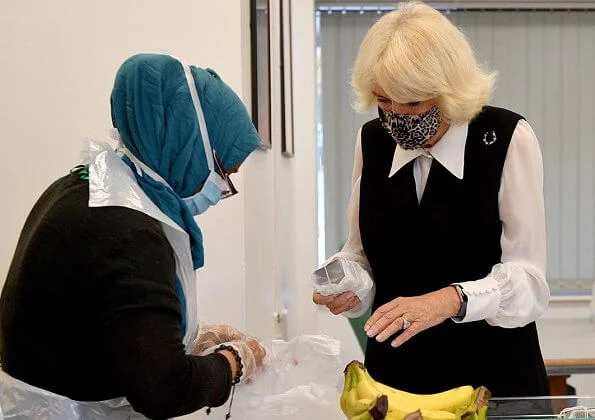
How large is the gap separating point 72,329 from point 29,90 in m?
1.18

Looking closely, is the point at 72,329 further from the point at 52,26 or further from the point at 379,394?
the point at 52,26

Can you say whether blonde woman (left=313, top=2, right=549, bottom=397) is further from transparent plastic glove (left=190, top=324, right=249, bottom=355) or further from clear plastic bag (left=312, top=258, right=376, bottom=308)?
transparent plastic glove (left=190, top=324, right=249, bottom=355)

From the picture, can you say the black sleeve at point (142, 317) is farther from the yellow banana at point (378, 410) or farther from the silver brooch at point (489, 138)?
A: the silver brooch at point (489, 138)

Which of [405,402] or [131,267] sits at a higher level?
[131,267]

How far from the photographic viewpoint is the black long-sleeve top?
3.78 ft

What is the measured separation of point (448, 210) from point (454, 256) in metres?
0.10

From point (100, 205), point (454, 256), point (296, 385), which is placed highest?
point (100, 205)

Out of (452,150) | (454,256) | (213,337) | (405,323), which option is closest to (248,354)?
(213,337)

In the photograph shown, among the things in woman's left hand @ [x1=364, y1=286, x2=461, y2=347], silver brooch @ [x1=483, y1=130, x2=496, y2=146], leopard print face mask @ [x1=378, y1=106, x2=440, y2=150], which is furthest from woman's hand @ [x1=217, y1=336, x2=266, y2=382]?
silver brooch @ [x1=483, y1=130, x2=496, y2=146]

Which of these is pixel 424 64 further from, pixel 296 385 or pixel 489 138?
pixel 296 385

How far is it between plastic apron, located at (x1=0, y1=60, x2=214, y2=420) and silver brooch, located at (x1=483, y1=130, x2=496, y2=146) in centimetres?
67

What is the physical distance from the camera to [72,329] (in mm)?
1220

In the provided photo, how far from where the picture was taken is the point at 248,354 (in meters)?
1.44

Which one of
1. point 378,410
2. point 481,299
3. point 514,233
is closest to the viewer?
point 378,410
